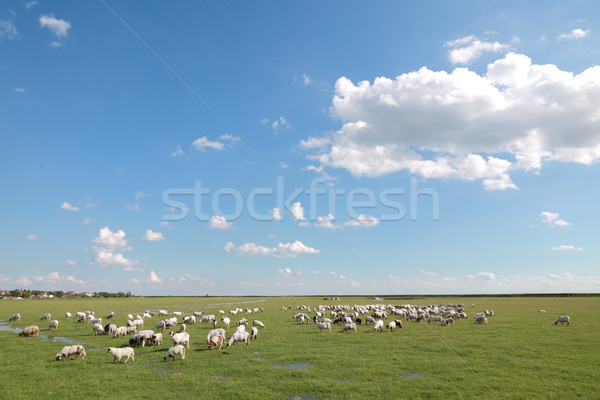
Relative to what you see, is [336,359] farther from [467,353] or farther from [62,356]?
[62,356]

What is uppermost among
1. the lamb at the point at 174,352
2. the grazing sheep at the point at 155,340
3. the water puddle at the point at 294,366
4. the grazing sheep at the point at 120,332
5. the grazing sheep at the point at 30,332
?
the lamb at the point at 174,352

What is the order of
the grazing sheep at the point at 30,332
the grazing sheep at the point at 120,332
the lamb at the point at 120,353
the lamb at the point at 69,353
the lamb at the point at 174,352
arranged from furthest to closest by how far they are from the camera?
the grazing sheep at the point at 30,332, the grazing sheep at the point at 120,332, the lamb at the point at 69,353, the lamb at the point at 174,352, the lamb at the point at 120,353

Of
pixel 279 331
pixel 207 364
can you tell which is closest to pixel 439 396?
pixel 207 364

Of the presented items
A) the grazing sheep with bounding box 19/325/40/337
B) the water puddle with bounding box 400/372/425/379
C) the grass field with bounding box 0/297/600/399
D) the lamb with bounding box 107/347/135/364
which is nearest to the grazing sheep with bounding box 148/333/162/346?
the grass field with bounding box 0/297/600/399

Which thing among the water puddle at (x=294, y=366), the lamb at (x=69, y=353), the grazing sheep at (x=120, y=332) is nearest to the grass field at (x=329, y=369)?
the water puddle at (x=294, y=366)

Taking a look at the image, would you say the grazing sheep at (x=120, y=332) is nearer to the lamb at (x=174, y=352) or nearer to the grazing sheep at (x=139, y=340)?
the grazing sheep at (x=139, y=340)

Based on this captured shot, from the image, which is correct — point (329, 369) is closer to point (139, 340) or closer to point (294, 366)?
point (294, 366)

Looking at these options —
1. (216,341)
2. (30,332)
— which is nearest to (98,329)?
(30,332)

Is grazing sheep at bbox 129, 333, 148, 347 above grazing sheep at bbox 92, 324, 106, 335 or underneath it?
above

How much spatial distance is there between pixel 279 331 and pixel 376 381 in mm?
18092

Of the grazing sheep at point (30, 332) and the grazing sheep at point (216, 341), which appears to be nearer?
the grazing sheep at point (216, 341)

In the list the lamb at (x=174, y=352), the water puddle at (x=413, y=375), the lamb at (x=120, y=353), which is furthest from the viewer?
the lamb at (x=174, y=352)

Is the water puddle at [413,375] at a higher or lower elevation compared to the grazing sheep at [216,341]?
higher

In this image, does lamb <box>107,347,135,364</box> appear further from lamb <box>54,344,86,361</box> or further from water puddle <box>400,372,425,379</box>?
water puddle <box>400,372,425,379</box>
